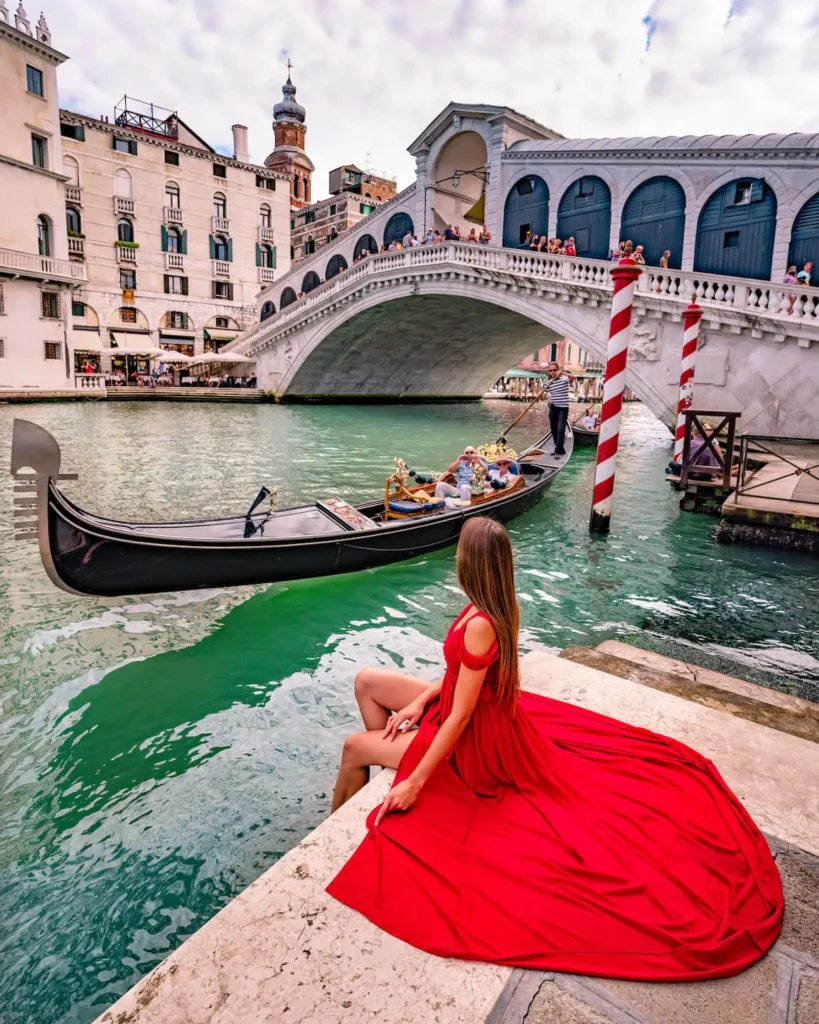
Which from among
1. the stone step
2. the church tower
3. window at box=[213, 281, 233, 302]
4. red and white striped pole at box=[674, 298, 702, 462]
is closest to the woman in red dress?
the stone step

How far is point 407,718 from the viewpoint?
70.7 inches

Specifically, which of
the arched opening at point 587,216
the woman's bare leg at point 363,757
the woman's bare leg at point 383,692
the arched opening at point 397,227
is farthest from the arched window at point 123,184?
the woman's bare leg at point 363,757

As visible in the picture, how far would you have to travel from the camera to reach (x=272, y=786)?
240 centimetres

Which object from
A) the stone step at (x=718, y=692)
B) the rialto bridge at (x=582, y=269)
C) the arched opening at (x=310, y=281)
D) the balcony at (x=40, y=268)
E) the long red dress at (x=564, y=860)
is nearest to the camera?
the long red dress at (x=564, y=860)

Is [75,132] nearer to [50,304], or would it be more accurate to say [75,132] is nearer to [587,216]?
[50,304]

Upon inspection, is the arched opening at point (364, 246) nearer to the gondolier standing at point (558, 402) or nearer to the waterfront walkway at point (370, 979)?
the gondolier standing at point (558, 402)

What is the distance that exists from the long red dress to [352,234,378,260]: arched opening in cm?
1882

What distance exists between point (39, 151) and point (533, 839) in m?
21.0

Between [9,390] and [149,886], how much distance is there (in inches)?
672

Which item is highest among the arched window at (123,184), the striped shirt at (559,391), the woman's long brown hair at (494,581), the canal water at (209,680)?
the arched window at (123,184)

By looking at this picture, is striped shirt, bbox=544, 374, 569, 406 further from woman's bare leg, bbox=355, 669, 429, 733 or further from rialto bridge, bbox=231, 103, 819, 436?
woman's bare leg, bbox=355, 669, 429, 733

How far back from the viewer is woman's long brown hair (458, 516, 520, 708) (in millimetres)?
1512

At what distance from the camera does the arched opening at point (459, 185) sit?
1644cm

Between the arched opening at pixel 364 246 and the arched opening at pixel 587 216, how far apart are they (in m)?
6.87
